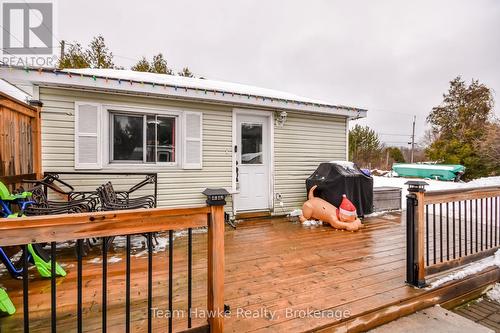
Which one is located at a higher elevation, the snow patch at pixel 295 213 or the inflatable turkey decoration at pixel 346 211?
the inflatable turkey decoration at pixel 346 211

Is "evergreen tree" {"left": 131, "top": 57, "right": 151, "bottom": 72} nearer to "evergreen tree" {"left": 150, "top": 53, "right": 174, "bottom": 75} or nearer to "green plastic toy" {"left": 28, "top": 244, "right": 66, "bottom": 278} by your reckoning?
"evergreen tree" {"left": 150, "top": 53, "right": 174, "bottom": 75}

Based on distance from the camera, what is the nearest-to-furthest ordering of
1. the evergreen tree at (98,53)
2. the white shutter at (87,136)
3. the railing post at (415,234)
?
1. the railing post at (415,234)
2. the white shutter at (87,136)
3. the evergreen tree at (98,53)

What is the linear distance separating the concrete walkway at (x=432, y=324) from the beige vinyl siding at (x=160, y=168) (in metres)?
3.56

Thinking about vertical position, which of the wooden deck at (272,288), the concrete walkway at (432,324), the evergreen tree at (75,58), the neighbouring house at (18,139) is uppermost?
the evergreen tree at (75,58)

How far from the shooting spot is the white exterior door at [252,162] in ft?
17.2

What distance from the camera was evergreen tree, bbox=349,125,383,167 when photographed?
16859 millimetres

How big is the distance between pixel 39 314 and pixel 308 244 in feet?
9.77

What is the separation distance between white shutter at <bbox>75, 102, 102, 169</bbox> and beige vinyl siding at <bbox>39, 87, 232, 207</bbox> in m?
0.10

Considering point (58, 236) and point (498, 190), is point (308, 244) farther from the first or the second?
point (58, 236)

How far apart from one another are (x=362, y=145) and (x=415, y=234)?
16.0 m

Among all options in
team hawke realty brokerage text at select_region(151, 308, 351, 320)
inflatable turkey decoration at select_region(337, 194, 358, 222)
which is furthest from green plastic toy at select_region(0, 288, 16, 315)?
inflatable turkey decoration at select_region(337, 194, 358, 222)

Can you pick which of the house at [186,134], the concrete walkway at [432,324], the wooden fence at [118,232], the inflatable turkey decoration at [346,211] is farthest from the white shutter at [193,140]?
the concrete walkway at [432,324]

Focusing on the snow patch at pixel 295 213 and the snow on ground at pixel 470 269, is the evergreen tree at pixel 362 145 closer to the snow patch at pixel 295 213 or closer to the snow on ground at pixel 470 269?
the snow patch at pixel 295 213

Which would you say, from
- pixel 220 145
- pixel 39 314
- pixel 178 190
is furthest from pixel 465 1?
pixel 39 314
